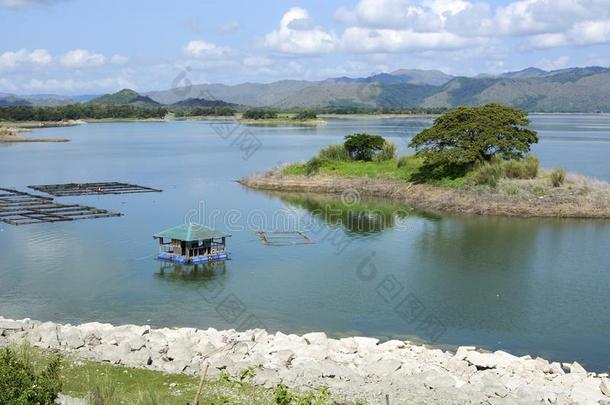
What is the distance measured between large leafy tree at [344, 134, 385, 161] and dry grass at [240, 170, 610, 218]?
15.5 ft

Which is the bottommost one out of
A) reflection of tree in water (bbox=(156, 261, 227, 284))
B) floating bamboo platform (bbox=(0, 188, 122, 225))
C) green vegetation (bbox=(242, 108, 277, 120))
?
reflection of tree in water (bbox=(156, 261, 227, 284))

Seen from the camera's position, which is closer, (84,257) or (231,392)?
(231,392)

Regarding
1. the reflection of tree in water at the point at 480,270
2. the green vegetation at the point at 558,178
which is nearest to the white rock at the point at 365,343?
the reflection of tree in water at the point at 480,270

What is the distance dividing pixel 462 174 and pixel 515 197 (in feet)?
14.4

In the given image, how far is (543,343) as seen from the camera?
15.2m

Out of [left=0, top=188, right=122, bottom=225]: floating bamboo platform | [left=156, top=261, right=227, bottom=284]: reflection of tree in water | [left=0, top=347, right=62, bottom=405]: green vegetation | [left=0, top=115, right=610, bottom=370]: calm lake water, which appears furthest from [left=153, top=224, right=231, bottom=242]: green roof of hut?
[left=0, top=347, right=62, bottom=405]: green vegetation

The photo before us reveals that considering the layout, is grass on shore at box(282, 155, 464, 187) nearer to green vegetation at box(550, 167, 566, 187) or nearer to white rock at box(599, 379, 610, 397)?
green vegetation at box(550, 167, 566, 187)

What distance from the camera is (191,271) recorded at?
21625 millimetres

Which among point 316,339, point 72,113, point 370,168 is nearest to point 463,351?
point 316,339

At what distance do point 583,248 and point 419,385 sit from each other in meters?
16.1

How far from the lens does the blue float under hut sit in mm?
22203

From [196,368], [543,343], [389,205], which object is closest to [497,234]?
[389,205]

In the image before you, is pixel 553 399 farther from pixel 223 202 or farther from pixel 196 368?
pixel 223 202

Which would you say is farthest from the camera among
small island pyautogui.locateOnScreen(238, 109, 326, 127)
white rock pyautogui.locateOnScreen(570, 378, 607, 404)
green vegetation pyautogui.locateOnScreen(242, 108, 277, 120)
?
green vegetation pyautogui.locateOnScreen(242, 108, 277, 120)
